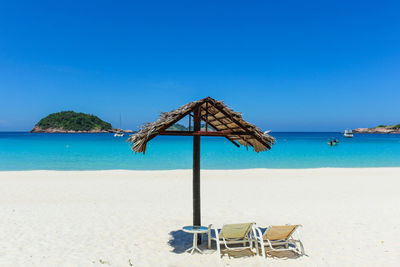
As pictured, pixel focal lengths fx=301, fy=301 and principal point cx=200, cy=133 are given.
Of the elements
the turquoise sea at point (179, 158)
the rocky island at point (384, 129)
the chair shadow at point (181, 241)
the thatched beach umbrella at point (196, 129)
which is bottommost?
the chair shadow at point (181, 241)

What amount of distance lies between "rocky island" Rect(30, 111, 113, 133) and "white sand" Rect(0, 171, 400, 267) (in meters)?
133

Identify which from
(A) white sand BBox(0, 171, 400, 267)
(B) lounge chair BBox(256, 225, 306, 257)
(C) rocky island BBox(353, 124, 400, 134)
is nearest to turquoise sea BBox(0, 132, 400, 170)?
(A) white sand BBox(0, 171, 400, 267)

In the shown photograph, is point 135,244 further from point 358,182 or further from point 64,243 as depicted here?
point 358,182

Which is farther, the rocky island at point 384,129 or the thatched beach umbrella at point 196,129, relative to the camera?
the rocky island at point 384,129

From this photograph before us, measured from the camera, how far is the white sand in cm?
475

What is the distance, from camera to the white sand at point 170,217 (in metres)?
4.75

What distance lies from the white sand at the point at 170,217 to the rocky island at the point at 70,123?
133 metres

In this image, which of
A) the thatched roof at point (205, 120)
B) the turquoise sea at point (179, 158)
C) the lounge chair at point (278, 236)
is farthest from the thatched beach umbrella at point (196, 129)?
the turquoise sea at point (179, 158)

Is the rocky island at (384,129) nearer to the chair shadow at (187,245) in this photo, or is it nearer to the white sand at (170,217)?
the white sand at (170,217)

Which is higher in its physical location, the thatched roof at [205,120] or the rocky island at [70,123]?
the rocky island at [70,123]

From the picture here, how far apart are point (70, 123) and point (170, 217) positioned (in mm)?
145276

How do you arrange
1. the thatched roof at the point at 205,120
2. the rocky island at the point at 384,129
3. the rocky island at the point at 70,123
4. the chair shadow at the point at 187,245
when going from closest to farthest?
the thatched roof at the point at 205,120, the chair shadow at the point at 187,245, the rocky island at the point at 70,123, the rocky island at the point at 384,129

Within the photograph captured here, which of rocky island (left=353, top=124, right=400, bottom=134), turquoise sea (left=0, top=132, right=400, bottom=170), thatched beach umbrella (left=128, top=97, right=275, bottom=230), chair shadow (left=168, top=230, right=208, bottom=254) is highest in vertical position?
rocky island (left=353, top=124, right=400, bottom=134)

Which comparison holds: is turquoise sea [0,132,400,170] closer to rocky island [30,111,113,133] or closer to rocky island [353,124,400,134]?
rocky island [30,111,113,133]
